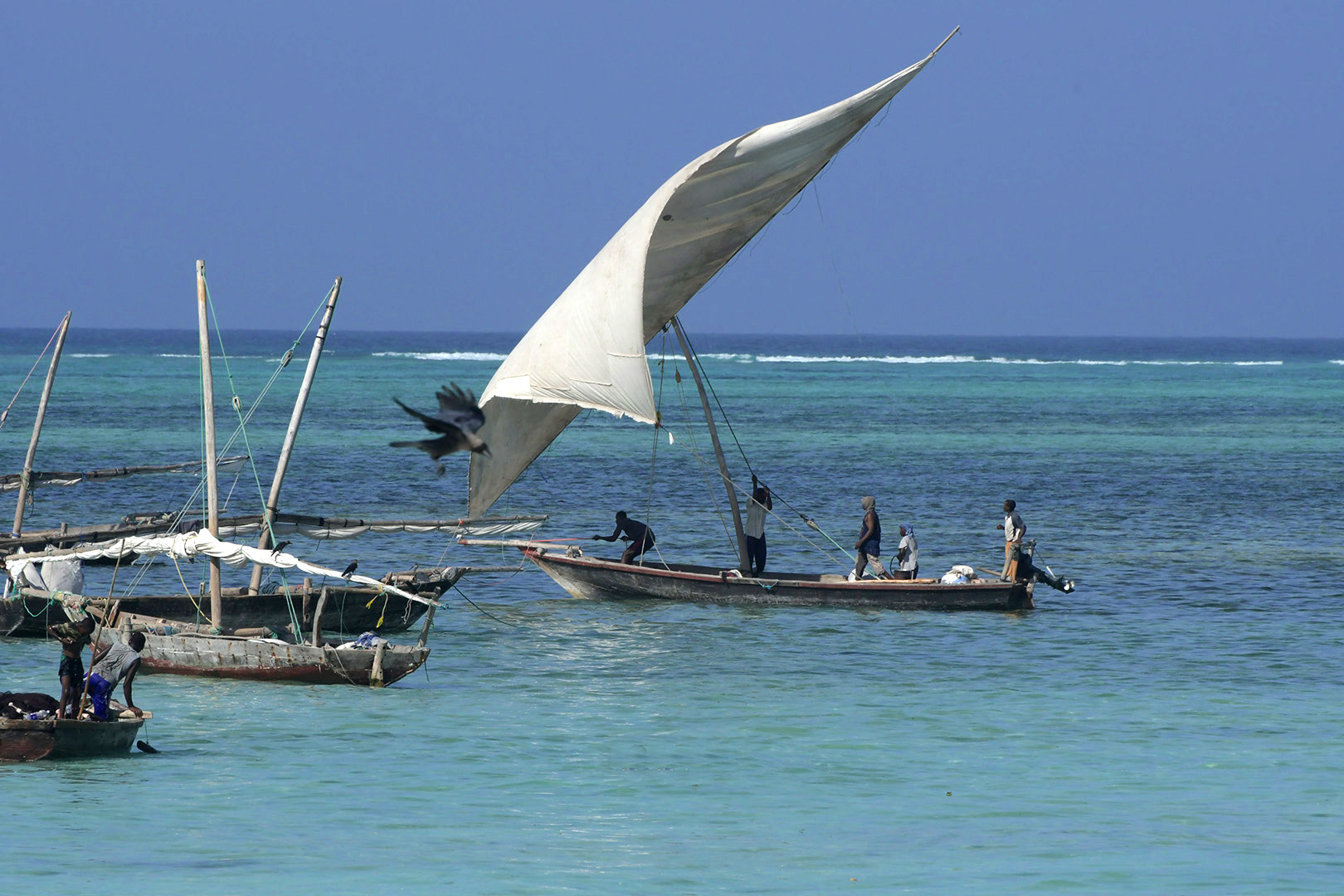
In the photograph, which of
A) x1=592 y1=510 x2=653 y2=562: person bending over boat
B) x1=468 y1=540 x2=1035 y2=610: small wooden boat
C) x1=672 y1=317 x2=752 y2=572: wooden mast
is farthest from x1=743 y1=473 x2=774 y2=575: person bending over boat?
x1=592 y1=510 x2=653 y2=562: person bending over boat

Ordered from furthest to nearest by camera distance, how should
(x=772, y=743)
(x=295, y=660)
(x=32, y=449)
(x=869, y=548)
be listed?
(x=32, y=449) < (x=869, y=548) < (x=295, y=660) < (x=772, y=743)

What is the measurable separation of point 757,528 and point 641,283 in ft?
16.0

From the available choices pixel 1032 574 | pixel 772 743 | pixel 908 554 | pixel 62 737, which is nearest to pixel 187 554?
pixel 62 737

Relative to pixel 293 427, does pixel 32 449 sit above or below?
below

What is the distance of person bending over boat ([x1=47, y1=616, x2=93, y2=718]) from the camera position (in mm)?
15781

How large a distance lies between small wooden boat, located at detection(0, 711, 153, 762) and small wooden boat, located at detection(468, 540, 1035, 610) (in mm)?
8540

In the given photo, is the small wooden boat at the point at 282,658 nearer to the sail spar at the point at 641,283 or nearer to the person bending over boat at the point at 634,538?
the sail spar at the point at 641,283

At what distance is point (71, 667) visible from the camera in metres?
15.8

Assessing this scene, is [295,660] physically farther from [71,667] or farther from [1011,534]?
[1011,534]

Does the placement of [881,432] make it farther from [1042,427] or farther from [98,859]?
[98,859]

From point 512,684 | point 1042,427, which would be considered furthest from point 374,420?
point 512,684

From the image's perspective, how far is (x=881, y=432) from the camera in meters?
73.2

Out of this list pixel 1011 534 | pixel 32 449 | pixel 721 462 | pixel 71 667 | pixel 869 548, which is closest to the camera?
pixel 71 667

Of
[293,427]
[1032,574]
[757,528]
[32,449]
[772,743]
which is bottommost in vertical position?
[772,743]
